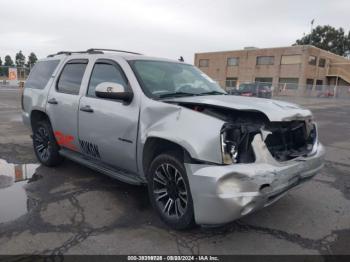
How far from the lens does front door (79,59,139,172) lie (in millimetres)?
3592

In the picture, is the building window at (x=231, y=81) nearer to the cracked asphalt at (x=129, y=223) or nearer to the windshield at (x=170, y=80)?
the windshield at (x=170, y=80)

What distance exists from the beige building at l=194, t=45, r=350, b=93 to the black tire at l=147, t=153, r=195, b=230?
36.5 m

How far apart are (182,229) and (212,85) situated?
2288mm

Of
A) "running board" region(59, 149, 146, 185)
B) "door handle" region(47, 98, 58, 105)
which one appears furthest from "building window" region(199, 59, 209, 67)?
"running board" region(59, 149, 146, 185)

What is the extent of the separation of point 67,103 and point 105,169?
127 centimetres

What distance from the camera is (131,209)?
3766 mm

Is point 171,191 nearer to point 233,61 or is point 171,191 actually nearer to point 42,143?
point 42,143

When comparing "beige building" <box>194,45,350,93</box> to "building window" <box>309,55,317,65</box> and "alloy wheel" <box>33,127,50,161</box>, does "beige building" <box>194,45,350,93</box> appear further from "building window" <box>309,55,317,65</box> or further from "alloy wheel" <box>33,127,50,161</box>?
"alloy wheel" <box>33,127,50,161</box>

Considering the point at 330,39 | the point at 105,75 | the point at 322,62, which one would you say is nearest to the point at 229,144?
the point at 105,75

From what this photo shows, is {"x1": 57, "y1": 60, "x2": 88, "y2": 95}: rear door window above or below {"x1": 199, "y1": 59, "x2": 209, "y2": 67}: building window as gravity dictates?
below

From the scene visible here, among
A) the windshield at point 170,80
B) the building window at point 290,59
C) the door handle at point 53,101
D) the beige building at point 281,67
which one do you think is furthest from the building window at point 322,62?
the door handle at point 53,101

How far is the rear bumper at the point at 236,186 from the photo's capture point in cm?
265

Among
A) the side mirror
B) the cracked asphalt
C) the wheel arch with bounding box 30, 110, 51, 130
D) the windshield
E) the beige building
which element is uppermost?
the beige building

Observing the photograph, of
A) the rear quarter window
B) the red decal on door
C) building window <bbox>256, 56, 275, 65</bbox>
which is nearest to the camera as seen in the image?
the red decal on door
